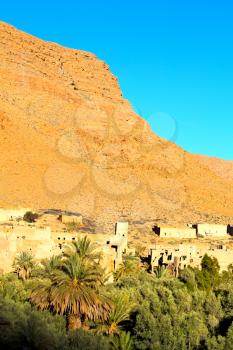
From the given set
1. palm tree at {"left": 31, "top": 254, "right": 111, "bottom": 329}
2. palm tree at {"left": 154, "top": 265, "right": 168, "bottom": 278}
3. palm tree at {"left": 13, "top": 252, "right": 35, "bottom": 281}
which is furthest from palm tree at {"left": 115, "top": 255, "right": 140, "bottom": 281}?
palm tree at {"left": 31, "top": 254, "right": 111, "bottom": 329}

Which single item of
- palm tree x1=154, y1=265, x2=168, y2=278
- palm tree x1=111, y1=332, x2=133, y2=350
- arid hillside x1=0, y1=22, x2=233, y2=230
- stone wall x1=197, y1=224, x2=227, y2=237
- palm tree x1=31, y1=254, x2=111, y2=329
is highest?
arid hillside x1=0, y1=22, x2=233, y2=230

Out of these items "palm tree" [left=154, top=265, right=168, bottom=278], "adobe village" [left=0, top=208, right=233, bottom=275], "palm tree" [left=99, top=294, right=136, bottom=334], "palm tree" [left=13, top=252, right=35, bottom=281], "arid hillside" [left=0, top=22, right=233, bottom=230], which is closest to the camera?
"palm tree" [left=99, top=294, right=136, bottom=334]

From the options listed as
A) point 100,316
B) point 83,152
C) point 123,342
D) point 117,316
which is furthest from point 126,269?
point 83,152

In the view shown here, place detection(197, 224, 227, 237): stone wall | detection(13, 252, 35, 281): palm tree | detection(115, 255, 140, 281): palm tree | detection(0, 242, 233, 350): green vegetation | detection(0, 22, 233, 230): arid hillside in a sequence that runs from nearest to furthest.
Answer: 1. detection(0, 242, 233, 350): green vegetation
2. detection(13, 252, 35, 281): palm tree
3. detection(115, 255, 140, 281): palm tree
4. detection(197, 224, 227, 237): stone wall
5. detection(0, 22, 233, 230): arid hillside

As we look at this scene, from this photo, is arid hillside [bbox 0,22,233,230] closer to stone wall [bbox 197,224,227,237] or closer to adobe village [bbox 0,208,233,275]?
stone wall [bbox 197,224,227,237]

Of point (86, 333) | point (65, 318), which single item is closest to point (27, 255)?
point (65, 318)

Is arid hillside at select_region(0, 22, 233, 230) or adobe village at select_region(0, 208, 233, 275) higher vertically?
arid hillside at select_region(0, 22, 233, 230)

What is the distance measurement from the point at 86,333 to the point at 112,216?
53487 millimetres

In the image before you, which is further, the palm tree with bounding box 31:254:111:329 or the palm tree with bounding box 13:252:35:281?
the palm tree with bounding box 13:252:35:281

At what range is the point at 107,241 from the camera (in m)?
39.3

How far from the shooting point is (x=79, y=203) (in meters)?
74.1

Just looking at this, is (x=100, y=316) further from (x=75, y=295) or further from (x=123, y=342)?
(x=123, y=342)

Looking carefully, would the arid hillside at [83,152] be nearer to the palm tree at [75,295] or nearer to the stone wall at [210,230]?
the stone wall at [210,230]

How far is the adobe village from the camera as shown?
31.5 metres
